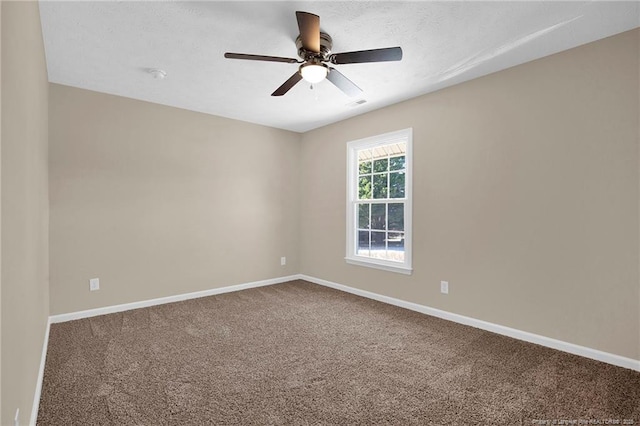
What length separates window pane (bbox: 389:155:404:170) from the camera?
4.04 m

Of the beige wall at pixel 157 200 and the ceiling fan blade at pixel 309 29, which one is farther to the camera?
the beige wall at pixel 157 200

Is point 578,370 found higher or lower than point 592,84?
lower

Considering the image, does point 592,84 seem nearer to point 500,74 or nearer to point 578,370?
point 500,74

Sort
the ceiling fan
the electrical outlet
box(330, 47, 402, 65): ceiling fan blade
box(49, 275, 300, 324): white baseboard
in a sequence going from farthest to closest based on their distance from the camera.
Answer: the electrical outlet
box(49, 275, 300, 324): white baseboard
box(330, 47, 402, 65): ceiling fan blade
the ceiling fan

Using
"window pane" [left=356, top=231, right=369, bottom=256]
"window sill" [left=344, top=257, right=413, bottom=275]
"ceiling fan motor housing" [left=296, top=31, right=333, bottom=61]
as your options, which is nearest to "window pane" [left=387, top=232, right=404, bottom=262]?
"window sill" [left=344, top=257, right=413, bottom=275]

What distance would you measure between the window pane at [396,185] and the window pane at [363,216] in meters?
0.47

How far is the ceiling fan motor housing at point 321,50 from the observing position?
2338 mm

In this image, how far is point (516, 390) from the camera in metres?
2.14

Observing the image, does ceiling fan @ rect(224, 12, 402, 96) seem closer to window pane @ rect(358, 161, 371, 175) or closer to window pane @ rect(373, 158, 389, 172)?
window pane @ rect(373, 158, 389, 172)

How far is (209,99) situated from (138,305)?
8.42ft

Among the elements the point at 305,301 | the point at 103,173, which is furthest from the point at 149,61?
the point at 305,301

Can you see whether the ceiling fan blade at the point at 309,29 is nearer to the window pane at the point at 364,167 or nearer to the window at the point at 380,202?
the window at the point at 380,202

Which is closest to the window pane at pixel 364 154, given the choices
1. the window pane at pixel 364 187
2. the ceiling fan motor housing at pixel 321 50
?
the window pane at pixel 364 187

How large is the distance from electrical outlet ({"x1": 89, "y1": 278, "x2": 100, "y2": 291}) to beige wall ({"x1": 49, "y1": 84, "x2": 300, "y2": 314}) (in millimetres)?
41
